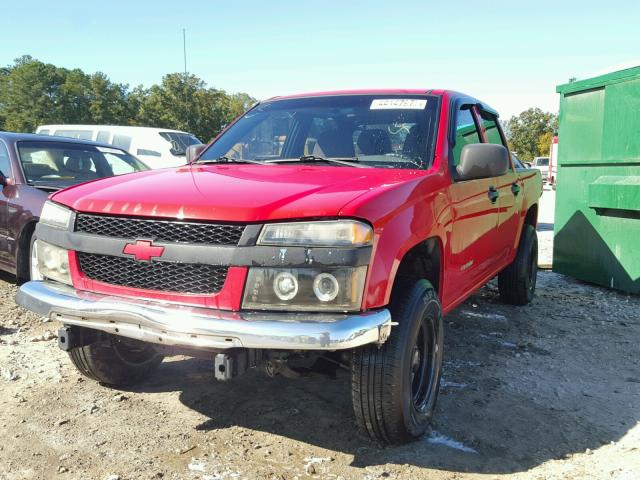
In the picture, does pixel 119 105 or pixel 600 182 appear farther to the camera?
pixel 119 105

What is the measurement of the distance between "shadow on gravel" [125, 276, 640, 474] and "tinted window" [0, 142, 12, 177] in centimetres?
296

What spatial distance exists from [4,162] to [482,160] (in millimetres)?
4723

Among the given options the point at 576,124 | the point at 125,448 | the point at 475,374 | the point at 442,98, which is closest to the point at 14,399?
the point at 125,448

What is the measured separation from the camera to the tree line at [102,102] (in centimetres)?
4009

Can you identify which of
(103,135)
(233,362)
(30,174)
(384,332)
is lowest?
(233,362)

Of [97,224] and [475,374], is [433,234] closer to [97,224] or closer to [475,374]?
[475,374]

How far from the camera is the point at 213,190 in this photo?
266 cm


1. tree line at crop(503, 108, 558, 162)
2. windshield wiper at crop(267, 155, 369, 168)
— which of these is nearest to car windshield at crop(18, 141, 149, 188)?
windshield wiper at crop(267, 155, 369, 168)

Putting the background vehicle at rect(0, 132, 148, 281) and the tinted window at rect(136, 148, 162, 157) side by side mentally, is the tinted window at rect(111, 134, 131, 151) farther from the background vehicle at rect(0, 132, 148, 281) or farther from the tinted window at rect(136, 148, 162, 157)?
the background vehicle at rect(0, 132, 148, 281)

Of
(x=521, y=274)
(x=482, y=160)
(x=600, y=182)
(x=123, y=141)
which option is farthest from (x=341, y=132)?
(x=123, y=141)

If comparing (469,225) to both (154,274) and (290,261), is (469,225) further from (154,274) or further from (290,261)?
Result: (154,274)

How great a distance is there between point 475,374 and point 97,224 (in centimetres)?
253

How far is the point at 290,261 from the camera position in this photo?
2.34 metres

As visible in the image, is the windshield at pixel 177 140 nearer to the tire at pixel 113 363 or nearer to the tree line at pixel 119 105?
the tire at pixel 113 363
